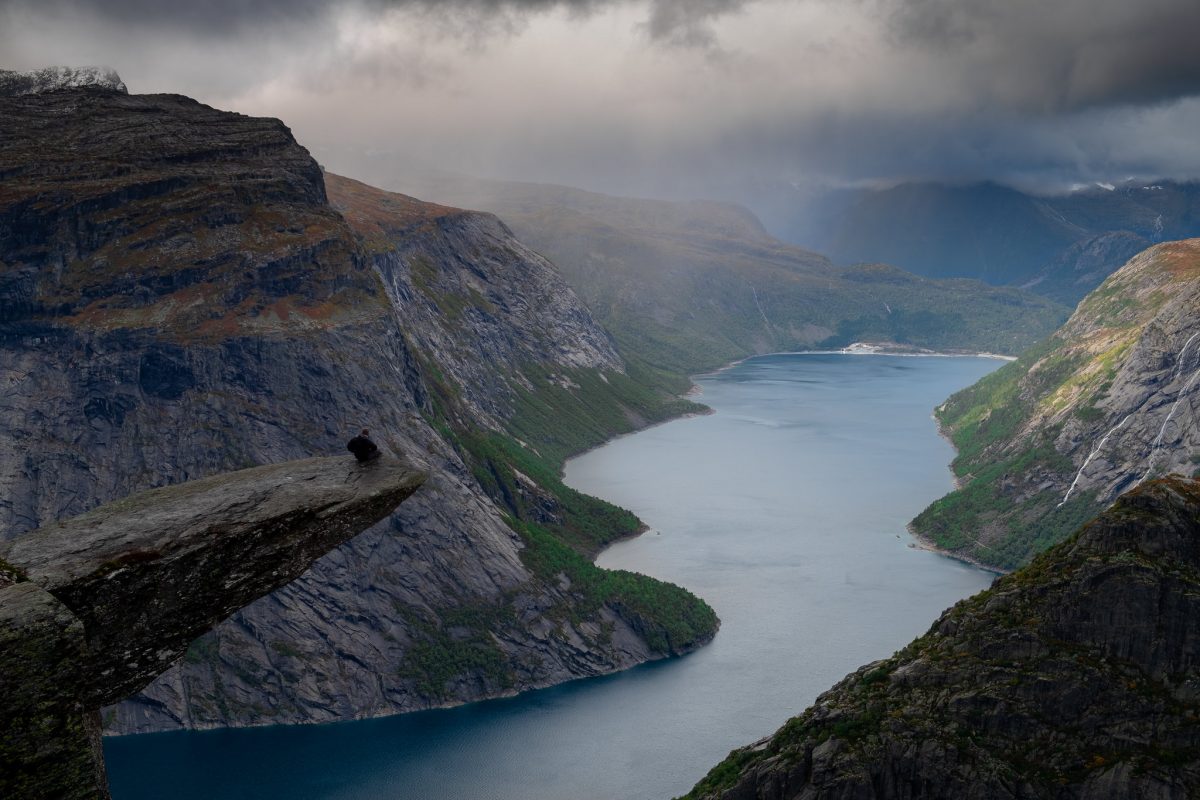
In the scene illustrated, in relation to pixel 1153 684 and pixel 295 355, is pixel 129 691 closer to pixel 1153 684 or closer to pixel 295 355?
pixel 1153 684

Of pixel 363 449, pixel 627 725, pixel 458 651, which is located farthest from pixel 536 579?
pixel 363 449

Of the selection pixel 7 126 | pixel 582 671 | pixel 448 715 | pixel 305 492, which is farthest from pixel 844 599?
pixel 305 492

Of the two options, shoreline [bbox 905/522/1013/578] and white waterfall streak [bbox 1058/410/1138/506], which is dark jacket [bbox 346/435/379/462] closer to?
shoreline [bbox 905/522/1013/578]

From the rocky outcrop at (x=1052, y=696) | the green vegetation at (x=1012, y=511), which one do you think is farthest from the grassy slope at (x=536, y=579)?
the rocky outcrop at (x=1052, y=696)

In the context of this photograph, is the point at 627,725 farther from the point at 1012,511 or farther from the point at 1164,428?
the point at 1164,428

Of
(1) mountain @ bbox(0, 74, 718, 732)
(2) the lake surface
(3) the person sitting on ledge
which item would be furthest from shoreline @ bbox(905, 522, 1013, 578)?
(3) the person sitting on ledge

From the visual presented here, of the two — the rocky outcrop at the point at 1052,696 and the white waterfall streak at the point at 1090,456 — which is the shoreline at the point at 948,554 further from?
the rocky outcrop at the point at 1052,696
